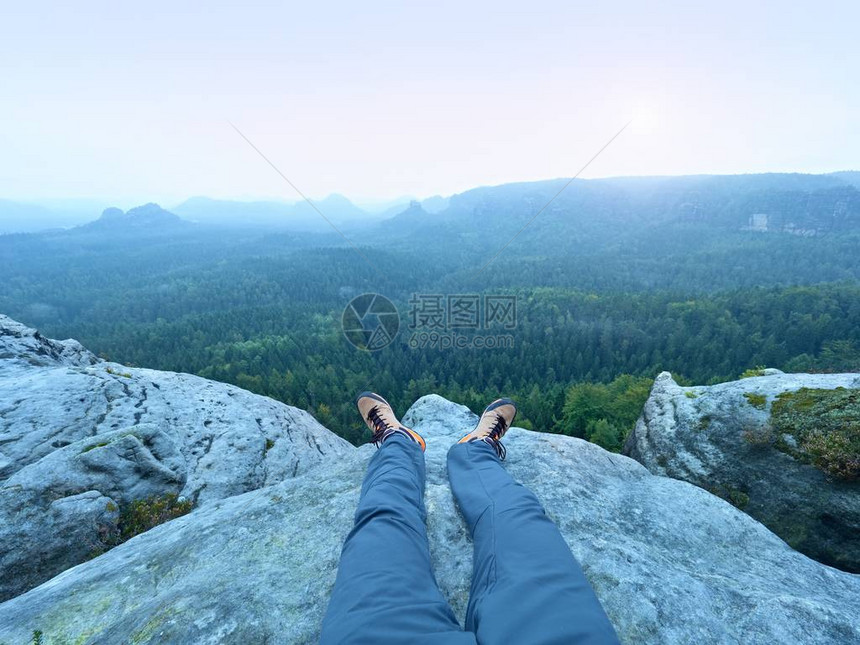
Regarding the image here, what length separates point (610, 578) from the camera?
4387mm

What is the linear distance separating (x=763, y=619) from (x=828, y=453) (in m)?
5.37

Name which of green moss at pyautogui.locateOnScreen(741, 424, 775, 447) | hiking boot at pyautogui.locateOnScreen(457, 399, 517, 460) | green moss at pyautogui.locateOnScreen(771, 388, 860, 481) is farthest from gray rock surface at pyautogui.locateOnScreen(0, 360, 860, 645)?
green moss at pyautogui.locateOnScreen(771, 388, 860, 481)

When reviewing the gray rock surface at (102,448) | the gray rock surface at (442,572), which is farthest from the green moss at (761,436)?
the gray rock surface at (102,448)

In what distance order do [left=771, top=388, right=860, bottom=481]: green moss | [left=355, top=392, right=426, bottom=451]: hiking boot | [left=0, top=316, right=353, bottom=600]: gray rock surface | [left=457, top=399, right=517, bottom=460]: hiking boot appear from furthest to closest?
[left=355, top=392, right=426, bottom=451]: hiking boot < [left=457, top=399, right=517, bottom=460]: hiking boot < [left=771, top=388, right=860, bottom=481]: green moss < [left=0, top=316, right=353, bottom=600]: gray rock surface

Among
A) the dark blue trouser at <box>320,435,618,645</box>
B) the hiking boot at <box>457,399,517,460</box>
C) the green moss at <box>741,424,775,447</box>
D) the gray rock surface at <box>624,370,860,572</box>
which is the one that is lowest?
the gray rock surface at <box>624,370,860,572</box>

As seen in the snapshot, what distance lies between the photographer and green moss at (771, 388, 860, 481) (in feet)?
22.2

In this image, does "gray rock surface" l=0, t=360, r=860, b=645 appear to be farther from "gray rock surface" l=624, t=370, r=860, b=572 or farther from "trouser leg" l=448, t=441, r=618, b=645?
"gray rock surface" l=624, t=370, r=860, b=572

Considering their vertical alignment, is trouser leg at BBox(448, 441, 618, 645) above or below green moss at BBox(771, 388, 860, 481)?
above

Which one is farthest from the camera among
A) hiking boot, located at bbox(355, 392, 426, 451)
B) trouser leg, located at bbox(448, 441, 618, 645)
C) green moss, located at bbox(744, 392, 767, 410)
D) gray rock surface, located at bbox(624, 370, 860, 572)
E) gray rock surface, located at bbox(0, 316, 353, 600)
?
green moss, located at bbox(744, 392, 767, 410)

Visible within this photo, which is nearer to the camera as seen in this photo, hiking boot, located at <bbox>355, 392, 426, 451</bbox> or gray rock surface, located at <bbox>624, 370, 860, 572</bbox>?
gray rock surface, located at <bbox>624, 370, 860, 572</bbox>

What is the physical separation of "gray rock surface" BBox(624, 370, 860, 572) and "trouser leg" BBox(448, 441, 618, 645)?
169 inches

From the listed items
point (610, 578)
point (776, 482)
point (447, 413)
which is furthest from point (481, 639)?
point (447, 413)

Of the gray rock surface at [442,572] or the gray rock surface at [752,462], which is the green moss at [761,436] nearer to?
the gray rock surface at [752,462]

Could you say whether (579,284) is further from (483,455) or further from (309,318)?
(483,455)
